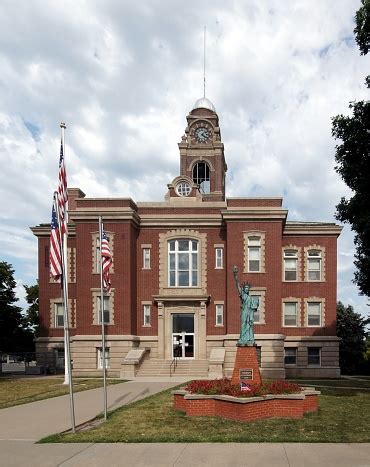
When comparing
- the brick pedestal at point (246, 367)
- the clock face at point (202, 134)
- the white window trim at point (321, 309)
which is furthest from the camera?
the clock face at point (202, 134)

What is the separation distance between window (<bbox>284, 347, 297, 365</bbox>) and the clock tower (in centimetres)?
2256

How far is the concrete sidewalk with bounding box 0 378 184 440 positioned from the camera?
44.8 feet

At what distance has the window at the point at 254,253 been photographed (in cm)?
3553

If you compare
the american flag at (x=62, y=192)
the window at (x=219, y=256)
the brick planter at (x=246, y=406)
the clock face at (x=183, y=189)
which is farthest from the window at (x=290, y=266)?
the american flag at (x=62, y=192)

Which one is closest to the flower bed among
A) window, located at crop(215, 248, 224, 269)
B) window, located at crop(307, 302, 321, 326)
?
window, located at crop(215, 248, 224, 269)

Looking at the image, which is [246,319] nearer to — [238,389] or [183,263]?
[238,389]

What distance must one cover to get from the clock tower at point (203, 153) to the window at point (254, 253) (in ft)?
68.8

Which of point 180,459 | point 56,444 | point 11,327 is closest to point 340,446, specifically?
point 180,459

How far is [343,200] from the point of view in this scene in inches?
851

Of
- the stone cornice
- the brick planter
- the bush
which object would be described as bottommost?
the brick planter

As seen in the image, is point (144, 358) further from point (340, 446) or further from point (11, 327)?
point (340, 446)

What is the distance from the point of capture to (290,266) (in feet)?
124

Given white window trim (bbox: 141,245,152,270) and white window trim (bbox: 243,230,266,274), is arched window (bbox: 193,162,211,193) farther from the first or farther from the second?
white window trim (bbox: 243,230,266,274)

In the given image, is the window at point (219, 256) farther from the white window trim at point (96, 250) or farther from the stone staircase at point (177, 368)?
the white window trim at point (96, 250)
